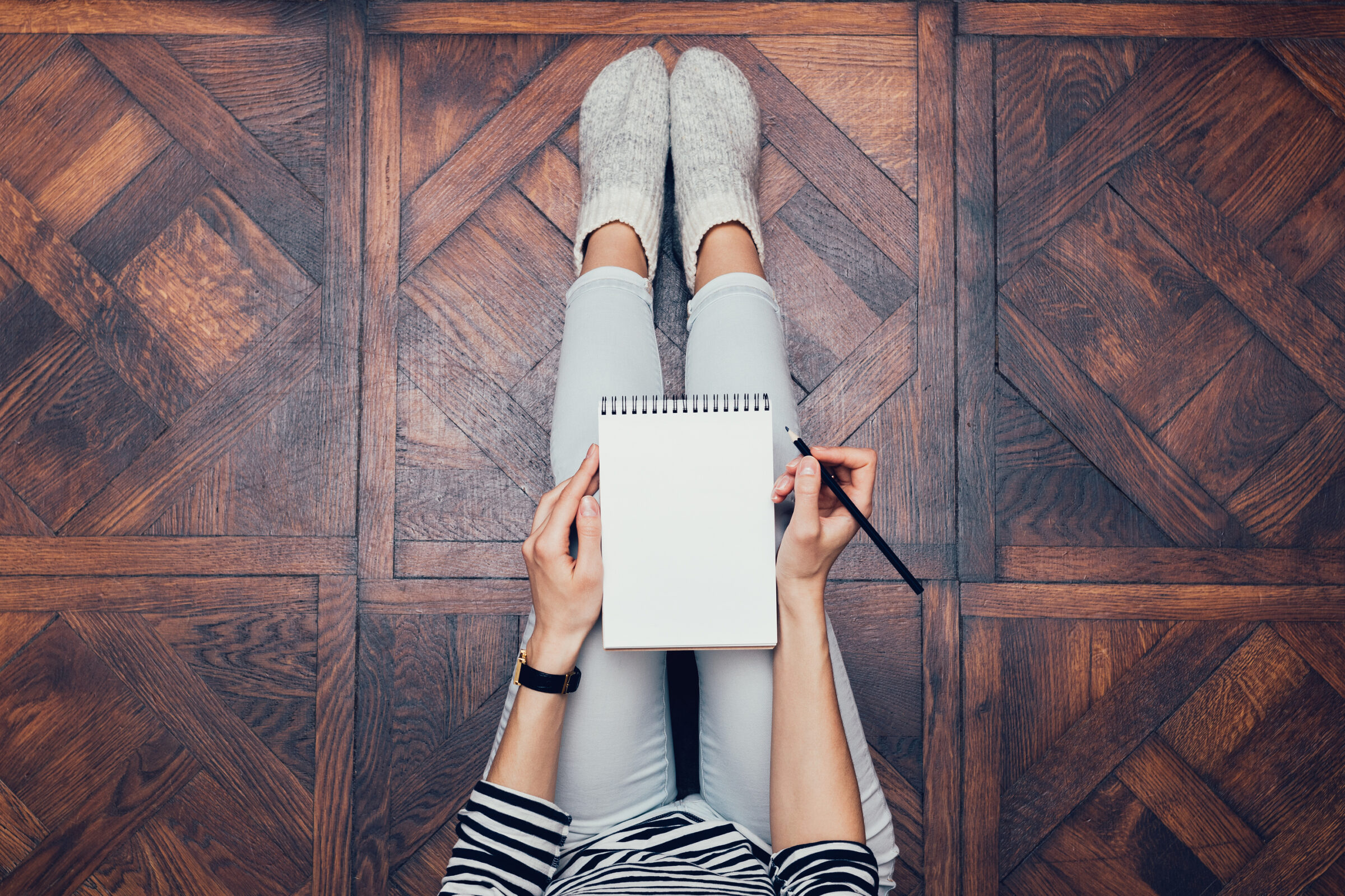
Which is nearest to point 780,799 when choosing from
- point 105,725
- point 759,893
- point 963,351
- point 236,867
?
point 759,893

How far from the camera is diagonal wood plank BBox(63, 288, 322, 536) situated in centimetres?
84

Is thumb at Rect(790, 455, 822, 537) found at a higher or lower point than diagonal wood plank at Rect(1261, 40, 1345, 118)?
lower

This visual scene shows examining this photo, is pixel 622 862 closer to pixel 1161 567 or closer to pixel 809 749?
pixel 809 749

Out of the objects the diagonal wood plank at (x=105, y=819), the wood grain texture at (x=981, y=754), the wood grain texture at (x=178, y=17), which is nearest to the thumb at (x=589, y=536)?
the wood grain texture at (x=981, y=754)

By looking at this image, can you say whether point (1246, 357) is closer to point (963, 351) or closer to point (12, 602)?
point (963, 351)

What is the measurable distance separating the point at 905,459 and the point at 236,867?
791 mm

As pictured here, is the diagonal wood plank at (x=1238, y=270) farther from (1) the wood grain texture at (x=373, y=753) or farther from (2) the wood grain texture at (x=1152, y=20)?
(1) the wood grain texture at (x=373, y=753)

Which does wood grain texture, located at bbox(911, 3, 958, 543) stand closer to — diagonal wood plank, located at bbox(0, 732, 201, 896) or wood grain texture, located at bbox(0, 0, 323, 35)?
wood grain texture, located at bbox(0, 0, 323, 35)

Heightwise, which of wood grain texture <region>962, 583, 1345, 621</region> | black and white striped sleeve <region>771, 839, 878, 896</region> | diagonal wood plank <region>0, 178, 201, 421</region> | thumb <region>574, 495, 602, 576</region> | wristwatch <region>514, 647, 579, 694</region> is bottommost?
black and white striped sleeve <region>771, 839, 878, 896</region>

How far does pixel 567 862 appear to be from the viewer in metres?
0.60

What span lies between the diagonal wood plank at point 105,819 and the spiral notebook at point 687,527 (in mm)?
550

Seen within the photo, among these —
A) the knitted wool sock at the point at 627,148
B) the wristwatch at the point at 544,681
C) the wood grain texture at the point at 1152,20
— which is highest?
the wood grain texture at the point at 1152,20

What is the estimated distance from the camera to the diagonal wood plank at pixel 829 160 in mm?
856

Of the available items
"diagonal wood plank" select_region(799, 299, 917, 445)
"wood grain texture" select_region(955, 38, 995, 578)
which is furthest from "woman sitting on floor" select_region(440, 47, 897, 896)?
"wood grain texture" select_region(955, 38, 995, 578)
